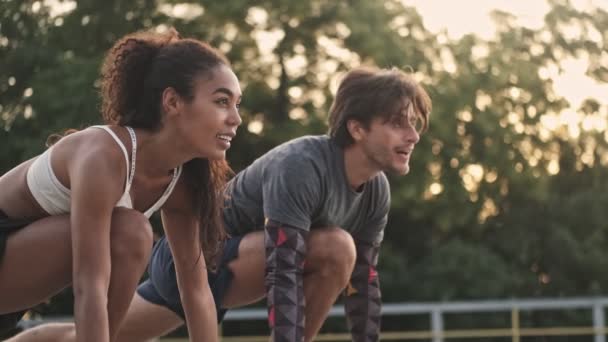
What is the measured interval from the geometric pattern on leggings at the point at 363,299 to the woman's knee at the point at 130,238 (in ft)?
3.41

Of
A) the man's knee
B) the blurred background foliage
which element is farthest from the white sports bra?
the blurred background foliage

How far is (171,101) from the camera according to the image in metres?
2.98

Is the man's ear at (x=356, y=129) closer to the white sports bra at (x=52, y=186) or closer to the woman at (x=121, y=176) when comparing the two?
the woman at (x=121, y=176)

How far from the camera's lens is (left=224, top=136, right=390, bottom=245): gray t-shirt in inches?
142

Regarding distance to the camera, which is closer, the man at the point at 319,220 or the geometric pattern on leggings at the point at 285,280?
the geometric pattern on leggings at the point at 285,280

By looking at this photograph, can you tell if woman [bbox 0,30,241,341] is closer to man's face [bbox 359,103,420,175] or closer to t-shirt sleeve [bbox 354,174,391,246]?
man's face [bbox 359,103,420,175]

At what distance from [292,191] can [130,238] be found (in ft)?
2.70

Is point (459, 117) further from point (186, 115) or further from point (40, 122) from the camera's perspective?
point (186, 115)

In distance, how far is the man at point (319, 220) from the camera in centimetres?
357

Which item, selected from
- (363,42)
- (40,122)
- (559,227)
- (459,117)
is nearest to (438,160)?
(459,117)

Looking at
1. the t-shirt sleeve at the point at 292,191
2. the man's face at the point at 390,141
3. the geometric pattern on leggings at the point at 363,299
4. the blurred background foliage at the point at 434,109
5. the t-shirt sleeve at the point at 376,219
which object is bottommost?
the blurred background foliage at the point at 434,109

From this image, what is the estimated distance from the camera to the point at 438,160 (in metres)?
16.6

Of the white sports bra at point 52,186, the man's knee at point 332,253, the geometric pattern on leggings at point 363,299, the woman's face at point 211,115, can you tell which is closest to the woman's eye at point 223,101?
the woman's face at point 211,115

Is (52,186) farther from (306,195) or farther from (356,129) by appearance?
(356,129)
